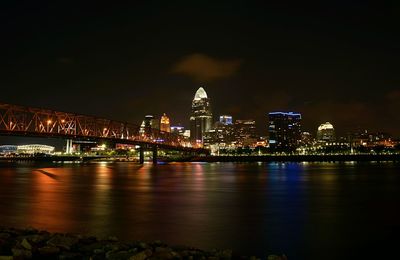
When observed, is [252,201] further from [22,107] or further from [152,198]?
[22,107]

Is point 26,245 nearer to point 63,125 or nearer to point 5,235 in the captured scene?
point 5,235

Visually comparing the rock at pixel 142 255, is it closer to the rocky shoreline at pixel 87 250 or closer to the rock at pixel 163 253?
the rocky shoreline at pixel 87 250

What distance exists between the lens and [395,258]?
1745 centimetres

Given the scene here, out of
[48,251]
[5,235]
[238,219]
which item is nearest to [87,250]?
[48,251]

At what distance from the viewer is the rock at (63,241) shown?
16.6m

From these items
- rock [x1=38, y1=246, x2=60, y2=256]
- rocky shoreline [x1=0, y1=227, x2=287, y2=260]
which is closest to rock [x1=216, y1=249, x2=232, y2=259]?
rocky shoreline [x1=0, y1=227, x2=287, y2=260]

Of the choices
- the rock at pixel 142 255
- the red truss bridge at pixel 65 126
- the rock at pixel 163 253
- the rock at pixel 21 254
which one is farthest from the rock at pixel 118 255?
the red truss bridge at pixel 65 126

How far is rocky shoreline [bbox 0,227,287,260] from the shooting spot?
14.9 meters

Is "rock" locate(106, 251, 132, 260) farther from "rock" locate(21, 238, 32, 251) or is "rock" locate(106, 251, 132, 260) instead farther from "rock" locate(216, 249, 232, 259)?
"rock" locate(21, 238, 32, 251)

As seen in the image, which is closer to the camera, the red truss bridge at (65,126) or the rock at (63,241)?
the rock at (63,241)

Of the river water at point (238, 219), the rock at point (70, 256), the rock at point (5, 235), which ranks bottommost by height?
the river water at point (238, 219)

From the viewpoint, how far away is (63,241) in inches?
670

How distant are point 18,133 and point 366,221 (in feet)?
258

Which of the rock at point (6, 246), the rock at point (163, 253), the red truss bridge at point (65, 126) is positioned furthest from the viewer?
the red truss bridge at point (65, 126)
